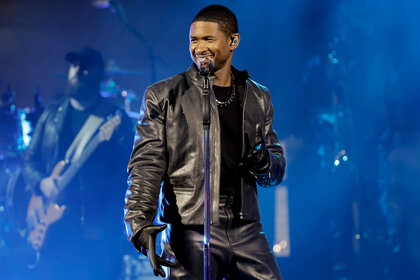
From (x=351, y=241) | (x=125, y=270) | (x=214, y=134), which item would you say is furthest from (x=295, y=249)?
(x=214, y=134)

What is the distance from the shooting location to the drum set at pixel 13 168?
14.7ft

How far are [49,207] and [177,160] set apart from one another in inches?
116

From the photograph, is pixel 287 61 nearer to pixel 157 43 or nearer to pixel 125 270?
pixel 157 43

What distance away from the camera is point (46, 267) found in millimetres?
4469

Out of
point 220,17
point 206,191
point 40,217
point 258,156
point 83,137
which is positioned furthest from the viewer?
point 83,137

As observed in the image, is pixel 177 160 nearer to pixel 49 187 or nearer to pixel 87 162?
pixel 87 162

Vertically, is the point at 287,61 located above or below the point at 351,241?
above

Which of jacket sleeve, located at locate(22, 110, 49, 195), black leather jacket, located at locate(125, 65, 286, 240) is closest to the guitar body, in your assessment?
jacket sleeve, located at locate(22, 110, 49, 195)

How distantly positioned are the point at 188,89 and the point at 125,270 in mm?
2944

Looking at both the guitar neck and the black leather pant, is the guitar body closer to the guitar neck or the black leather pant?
the guitar neck

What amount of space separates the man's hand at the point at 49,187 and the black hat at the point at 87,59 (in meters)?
1.17

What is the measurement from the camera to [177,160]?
1.99 metres

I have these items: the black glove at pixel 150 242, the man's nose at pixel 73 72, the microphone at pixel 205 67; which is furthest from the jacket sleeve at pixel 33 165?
the microphone at pixel 205 67

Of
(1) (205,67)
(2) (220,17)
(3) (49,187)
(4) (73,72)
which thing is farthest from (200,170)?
(4) (73,72)
